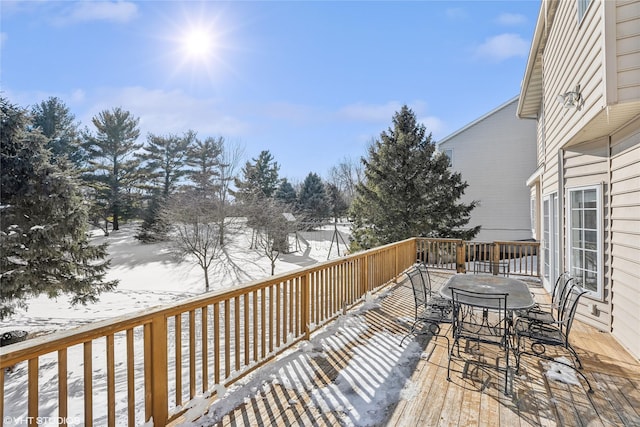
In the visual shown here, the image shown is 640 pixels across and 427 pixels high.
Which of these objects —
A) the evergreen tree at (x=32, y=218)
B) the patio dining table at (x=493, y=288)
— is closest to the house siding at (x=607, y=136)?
the patio dining table at (x=493, y=288)

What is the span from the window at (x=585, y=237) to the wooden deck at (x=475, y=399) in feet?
3.84

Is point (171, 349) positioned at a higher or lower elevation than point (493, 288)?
lower

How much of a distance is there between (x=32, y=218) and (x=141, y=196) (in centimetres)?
1826

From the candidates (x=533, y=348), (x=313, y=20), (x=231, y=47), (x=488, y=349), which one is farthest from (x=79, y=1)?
(x=533, y=348)

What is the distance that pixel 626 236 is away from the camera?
3.56 metres

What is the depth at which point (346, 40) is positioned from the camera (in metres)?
9.48

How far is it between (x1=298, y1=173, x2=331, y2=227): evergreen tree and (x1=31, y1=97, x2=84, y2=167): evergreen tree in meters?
18.7

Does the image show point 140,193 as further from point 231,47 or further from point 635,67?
point 635,67

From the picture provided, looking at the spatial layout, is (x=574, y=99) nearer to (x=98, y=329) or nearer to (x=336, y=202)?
(x=98, y=329)

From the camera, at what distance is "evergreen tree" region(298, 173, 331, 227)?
104 ft

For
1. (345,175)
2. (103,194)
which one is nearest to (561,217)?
(103,194)

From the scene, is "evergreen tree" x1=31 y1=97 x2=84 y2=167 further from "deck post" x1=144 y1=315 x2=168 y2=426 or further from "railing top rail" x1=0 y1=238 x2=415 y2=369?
"deck post" x1=144 y1=315 x2=168 y2=426

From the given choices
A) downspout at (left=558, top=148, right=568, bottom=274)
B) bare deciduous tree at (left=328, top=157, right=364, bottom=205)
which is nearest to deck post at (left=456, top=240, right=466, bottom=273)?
downspout at (left=558, top=148, right=568, bottom=274)

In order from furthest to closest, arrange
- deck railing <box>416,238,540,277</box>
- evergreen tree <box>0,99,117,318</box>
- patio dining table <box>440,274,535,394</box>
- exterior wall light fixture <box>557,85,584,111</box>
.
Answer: deck railing <box>416,238,540,277</box> → evergreen tree <box>0,99,117,318</box> → exterior wall light fixture <box>557,85,584,111</box> → patio dining table <box>440,274,535,394</box>
